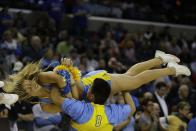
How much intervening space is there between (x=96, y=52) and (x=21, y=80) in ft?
23.6

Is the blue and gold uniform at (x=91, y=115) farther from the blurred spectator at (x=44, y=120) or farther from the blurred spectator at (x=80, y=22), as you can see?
the blurred spectator at (x=80, y=22)

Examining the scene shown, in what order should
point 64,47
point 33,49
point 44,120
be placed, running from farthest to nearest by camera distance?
1. point 64,47
2. point 33,49
3. point 44,120

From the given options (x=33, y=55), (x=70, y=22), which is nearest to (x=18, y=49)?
(x=33, y=55)

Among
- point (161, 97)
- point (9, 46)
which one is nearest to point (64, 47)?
point (9, 46)

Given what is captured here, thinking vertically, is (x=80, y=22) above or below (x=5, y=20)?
below

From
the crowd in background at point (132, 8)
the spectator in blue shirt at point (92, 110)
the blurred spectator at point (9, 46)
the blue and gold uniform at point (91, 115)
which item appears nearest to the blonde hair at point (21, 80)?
the spectator in blue shirt at point (92, 110)

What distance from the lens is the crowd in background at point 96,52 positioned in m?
8.27

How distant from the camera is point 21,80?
5949mm

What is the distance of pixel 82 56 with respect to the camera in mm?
11352

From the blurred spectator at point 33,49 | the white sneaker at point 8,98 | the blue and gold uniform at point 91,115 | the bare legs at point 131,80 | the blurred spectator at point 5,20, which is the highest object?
the bare legs at point 131,80

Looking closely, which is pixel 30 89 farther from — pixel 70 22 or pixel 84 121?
pixel 70 22

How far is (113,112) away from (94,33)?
840cm

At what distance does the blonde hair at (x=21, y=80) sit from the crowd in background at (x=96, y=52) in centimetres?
97

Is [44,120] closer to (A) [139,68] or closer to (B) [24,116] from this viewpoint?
(B) [24,116]
